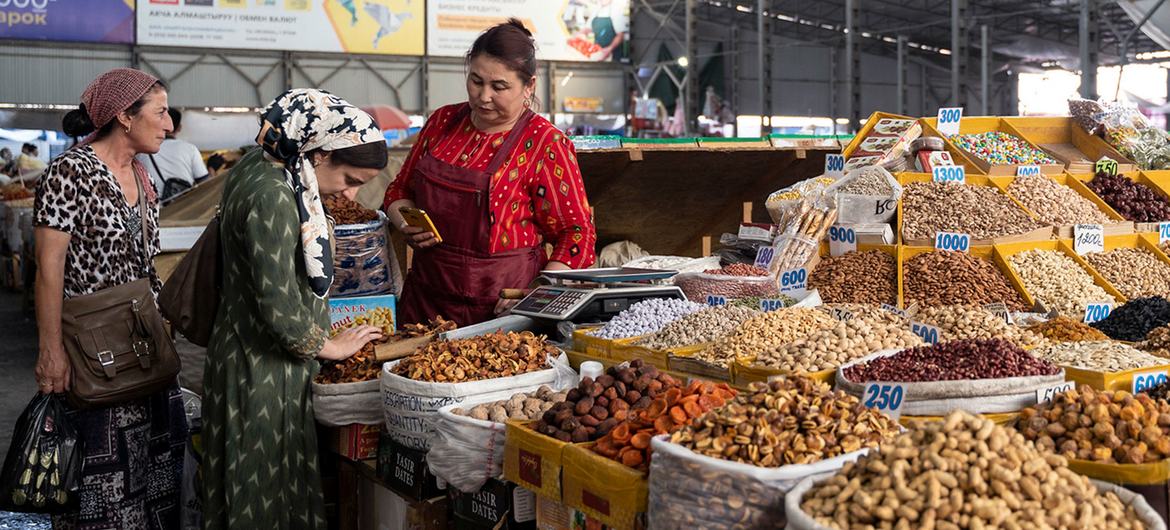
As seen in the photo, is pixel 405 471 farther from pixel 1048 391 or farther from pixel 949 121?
pixel 949 121

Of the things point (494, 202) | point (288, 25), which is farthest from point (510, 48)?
point (288, 25)

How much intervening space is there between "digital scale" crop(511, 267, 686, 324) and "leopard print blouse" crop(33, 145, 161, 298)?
1117mm

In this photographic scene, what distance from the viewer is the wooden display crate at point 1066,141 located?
15.0 ft

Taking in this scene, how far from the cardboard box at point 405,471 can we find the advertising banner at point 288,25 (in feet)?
57.9

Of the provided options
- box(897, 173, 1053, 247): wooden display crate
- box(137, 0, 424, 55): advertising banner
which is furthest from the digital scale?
box(137, 0, 424, 55): advertising banner

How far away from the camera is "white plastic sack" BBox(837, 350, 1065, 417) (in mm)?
2020

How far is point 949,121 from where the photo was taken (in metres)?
4.47

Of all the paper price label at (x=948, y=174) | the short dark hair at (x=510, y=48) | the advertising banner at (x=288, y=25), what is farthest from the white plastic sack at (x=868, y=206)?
the advertising banner at (x=288, y=25)

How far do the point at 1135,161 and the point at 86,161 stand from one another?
13.3 ft

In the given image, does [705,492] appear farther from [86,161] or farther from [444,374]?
[86,161]

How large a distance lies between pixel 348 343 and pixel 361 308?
128 cm

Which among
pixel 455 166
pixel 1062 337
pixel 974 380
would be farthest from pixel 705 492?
pixel 455 166

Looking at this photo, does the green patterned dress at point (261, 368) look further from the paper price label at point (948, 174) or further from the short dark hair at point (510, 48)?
the paper price label at point (948, 174)

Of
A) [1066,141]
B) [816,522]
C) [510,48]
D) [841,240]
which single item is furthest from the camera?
[1066,141]
